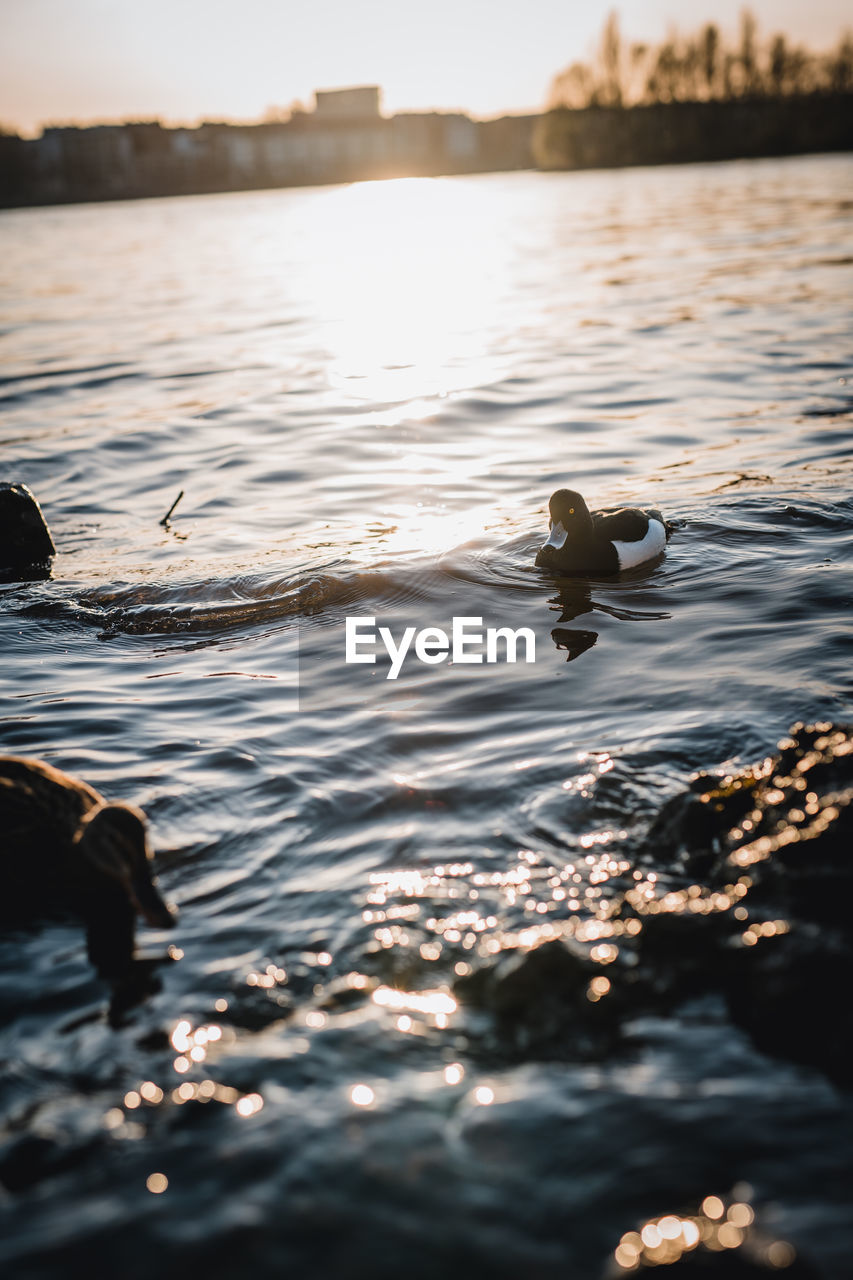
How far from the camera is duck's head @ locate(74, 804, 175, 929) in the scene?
12.4 ft

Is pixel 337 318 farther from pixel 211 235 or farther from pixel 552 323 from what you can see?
pixel 211 235

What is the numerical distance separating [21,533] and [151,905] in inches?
242

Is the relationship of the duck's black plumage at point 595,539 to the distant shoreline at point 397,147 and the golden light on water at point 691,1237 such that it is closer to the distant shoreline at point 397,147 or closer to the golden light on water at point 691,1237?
the golden light on water at point 691,1237

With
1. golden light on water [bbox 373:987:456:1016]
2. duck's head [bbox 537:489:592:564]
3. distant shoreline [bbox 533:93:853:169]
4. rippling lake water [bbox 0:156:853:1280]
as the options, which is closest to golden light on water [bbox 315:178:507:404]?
rippling lake water [bbox 0:156:853:1280]

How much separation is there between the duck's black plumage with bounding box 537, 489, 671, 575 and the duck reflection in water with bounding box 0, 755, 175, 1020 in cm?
459

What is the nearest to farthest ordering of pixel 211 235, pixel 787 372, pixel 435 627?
1. pixel 435 627
2. pixel 787 372
3. pixel 211 235

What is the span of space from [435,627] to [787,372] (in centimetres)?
895

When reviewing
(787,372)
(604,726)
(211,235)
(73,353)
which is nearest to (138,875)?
(604,726)

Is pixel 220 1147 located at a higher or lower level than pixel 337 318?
lower

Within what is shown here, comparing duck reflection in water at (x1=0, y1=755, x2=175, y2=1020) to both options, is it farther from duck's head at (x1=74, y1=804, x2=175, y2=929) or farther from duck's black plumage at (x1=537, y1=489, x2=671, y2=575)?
duck's black plumage at (x1=537, y1=489, x2=671, y2=575)

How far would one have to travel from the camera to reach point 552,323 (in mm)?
20188

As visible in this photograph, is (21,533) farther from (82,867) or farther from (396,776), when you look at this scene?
(82,867)

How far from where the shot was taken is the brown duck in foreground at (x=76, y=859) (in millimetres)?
3801

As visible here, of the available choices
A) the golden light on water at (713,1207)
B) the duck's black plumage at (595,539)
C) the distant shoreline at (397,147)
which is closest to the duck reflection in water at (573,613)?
the duck's black plumage at (595,539)
